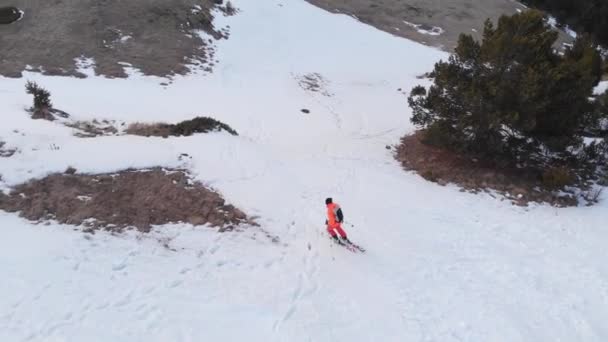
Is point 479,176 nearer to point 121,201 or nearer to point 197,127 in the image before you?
point 197,127

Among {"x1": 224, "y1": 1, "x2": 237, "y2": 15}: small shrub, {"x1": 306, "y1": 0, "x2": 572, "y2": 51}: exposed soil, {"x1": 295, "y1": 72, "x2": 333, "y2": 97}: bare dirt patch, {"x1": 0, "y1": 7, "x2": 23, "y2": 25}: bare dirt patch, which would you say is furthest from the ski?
{"x1": 306, "y1": 0, "x2": 572, "y2": 51}: exposed soil

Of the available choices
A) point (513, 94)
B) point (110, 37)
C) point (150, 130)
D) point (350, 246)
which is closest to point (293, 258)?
point (350, 246)

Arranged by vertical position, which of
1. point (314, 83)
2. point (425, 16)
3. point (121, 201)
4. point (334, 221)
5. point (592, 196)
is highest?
point (425, 16)

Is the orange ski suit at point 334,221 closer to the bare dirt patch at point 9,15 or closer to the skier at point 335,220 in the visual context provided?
the skier at point 335,220

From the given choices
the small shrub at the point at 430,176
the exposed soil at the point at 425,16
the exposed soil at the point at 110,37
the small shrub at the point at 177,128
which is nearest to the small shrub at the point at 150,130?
the small shrub at the point at 177,128

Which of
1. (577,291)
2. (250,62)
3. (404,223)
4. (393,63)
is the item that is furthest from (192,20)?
(577,291)

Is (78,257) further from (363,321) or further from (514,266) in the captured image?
(514,266)
